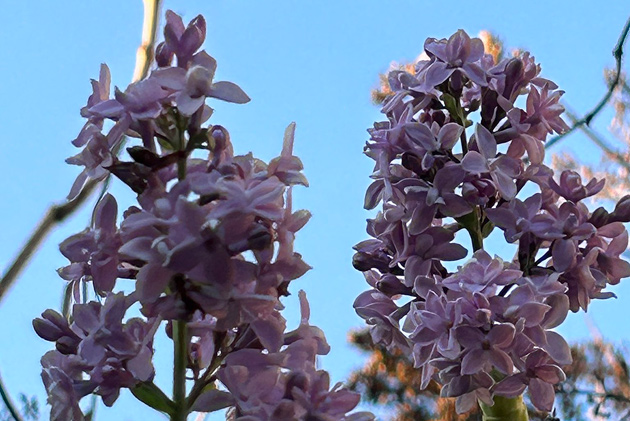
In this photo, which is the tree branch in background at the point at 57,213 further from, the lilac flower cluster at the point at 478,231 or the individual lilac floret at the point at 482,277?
the individual lilac floret at the point at 482,277

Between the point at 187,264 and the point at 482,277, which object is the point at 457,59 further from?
the point at 187,264

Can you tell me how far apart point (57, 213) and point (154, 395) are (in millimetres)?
357

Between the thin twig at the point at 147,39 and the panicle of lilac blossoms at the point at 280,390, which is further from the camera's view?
the thin twig at the point at 147,39

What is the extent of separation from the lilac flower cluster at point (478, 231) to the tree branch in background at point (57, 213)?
0.73 ft

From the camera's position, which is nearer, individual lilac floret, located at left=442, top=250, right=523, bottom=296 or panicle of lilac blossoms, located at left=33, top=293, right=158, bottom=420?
panicle of lilac blossoms, located at left=33, top=293, right=158, bottom=420

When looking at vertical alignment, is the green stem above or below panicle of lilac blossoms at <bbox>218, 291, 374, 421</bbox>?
above

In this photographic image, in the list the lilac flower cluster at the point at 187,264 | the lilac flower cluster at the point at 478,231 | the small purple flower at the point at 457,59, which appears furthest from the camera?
the small purple flower at the point at 457,59

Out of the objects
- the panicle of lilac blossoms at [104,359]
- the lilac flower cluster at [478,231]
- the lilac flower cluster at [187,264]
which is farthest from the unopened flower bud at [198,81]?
the lilac flower cluster at [478,231]

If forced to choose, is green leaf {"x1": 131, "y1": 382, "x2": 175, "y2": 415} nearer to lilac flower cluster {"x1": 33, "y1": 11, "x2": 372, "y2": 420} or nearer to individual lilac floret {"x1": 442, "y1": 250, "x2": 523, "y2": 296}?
lilac flower cluster {"x1": 33, "y1": 11, "x2": 372, "y2": 420}

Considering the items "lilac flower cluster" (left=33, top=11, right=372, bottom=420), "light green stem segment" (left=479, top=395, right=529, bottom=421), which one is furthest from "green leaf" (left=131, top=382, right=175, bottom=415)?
"light green stem segment" (left=479, top=395, right=529, bottom=421)

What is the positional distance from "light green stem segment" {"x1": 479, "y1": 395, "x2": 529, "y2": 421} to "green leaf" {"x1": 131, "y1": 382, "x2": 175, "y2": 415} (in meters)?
0.28

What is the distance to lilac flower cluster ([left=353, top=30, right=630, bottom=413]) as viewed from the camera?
1.96 ft

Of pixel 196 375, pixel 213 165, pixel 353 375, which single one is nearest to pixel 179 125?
pixel 213 165

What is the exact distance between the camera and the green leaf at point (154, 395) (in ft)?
1.60
